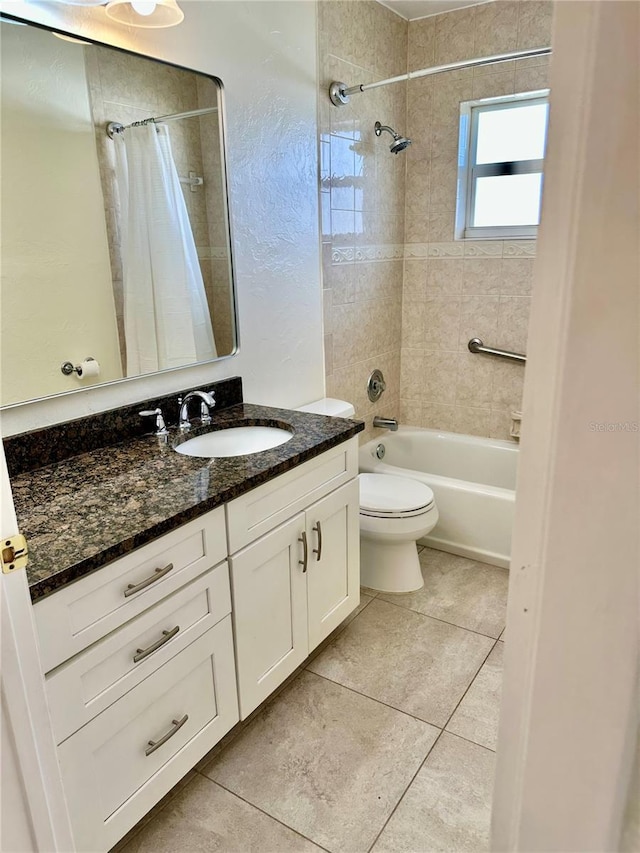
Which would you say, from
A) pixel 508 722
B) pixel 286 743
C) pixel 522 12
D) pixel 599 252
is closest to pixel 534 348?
pixel 599 252

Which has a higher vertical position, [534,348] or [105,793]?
[534,348]

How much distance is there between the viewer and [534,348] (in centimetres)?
33

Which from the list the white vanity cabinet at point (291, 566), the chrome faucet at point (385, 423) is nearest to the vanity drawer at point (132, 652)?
the white vanity cabinet at point (291, 566)

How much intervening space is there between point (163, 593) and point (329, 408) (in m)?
1.35

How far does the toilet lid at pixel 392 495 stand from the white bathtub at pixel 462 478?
0.17 meters

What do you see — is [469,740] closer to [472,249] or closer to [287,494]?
[287,494]

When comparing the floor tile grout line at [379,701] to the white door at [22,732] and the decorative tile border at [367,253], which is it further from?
the decorative tile border at [367,253]

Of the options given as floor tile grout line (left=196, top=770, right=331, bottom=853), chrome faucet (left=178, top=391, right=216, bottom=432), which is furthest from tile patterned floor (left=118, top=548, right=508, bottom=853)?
chrome faucet (left=178, top=391, right=216, bottom=432)

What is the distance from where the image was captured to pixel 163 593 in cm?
131

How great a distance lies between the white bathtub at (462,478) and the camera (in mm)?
2650

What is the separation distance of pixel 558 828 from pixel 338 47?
9.16 ft

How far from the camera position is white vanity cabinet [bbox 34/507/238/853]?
1.12m

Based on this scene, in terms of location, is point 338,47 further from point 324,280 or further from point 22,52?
point 22,52

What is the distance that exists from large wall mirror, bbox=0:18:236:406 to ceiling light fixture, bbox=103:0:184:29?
0.09m
